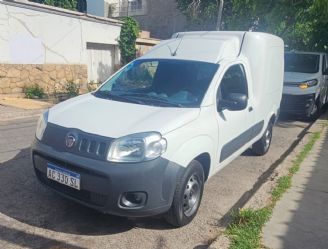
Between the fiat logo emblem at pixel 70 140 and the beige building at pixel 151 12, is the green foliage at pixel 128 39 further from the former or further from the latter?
the beige building at pixel 151 12

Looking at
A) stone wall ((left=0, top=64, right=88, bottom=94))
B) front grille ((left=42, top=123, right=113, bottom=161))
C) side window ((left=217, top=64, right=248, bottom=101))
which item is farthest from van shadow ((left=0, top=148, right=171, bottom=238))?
stone wall ((left=0, top=64, right=88, bottom=94))

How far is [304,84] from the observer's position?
10.3 meters

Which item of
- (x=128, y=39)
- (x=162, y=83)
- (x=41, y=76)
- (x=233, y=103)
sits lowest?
(x=41, y=76)

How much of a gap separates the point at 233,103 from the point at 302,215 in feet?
5.01

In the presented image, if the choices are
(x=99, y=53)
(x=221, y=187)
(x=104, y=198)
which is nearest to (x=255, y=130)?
(x=221, y=187)

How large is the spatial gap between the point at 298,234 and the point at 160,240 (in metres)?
1.44

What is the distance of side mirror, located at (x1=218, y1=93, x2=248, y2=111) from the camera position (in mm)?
4468

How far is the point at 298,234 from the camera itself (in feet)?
12.9

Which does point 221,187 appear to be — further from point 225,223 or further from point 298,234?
point 298,234

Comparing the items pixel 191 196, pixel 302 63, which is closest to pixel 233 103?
pixel 191 196

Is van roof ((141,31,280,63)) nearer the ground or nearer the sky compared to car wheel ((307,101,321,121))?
nearer the sky

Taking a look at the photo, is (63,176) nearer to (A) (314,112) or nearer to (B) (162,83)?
(B) (162,83)

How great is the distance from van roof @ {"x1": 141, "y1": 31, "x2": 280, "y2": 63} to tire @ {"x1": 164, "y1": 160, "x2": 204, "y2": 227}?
5.13 feet

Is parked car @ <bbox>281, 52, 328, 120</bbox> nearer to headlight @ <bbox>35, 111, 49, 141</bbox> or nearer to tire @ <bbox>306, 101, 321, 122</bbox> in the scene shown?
tire @ <bbox>306, 101, 321, 122</bbox>
